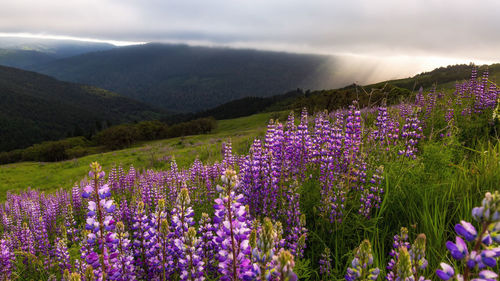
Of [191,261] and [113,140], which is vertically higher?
[191,261]

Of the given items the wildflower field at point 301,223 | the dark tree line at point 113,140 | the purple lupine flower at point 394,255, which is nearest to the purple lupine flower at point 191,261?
the wildflower field at point 301,223

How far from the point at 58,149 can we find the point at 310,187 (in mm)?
118995

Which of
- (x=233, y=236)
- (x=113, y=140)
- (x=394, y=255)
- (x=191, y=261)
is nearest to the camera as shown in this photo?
(x=233, y=236)

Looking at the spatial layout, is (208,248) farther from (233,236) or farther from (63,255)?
(63,255)

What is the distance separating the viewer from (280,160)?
6195mm

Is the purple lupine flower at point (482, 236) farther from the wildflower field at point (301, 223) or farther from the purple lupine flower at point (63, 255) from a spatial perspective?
the purple lupine flower at point (63, 255)

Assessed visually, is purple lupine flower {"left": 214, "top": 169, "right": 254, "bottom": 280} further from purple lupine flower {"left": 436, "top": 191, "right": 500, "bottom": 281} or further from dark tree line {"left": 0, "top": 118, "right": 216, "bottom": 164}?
dark tree line {"left": 0, "top": 118, "right": 216, "bottom": 164}

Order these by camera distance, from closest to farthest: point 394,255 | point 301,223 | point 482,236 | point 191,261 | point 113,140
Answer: point 482,236 < point 191,261 < point 394,255 < point 301,223 < point 113,140

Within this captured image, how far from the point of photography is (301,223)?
3871 millimetres

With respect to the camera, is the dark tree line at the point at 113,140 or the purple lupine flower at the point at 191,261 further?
the dark tree line at the point at 113,140

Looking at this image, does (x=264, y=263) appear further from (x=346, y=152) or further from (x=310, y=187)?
(x=346, y=152)

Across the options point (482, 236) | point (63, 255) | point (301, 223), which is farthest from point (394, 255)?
point (63, 255)

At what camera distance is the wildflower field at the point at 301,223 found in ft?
7.51

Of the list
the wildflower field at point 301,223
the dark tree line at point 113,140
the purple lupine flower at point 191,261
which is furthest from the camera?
the dark tree line at point 113,140
